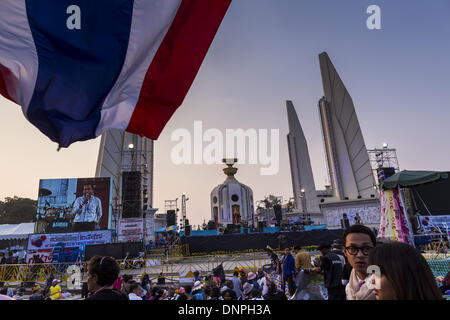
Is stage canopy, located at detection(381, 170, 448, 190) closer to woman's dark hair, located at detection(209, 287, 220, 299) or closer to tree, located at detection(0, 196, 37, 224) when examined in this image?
woman's dark hair, located at detection(209, 287, 220, 299)

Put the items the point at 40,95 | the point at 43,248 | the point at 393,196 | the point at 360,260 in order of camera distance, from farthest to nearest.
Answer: the point at 43,248 → the point at 393,196 → the point at 40,95 → the point at 360,260

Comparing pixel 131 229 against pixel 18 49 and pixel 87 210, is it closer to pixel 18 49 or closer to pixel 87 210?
pixel 87 210

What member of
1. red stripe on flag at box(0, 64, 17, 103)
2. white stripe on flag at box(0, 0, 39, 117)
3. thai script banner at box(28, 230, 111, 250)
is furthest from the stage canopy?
thai script banner at box(28, 230, 111, 250)

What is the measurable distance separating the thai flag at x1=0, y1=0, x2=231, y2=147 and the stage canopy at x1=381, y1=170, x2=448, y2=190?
840 centimetres

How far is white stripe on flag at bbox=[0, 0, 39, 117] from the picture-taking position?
11.0 ft

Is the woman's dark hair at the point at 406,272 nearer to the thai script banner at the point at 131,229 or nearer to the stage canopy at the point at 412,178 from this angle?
the stage canopy at the point at 412,178

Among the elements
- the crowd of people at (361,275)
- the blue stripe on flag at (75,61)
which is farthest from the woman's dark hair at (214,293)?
the blue stripe on flag at (75,61)

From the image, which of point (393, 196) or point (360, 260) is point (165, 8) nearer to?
point (360, 260)

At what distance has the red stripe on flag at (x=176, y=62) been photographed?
4.04m

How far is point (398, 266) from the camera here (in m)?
1.27

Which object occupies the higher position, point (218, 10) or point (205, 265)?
point (218, 10)

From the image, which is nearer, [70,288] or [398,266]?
[398,266]
